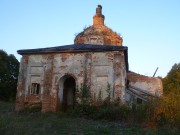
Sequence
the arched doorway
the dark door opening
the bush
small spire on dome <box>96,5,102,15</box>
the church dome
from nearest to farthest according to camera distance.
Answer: the bush, the arched doorway, the dark door opening, the church dome, small spire on dome <box>96,5,102,15</box>

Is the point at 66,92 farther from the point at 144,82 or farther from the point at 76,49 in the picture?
the point at 144,82

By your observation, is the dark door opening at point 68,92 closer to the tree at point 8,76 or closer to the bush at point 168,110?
the bush at point 168,110

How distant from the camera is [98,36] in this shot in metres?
27.8

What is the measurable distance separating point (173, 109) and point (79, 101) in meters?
6.96

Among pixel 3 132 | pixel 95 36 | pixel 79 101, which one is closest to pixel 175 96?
pixel 79 101

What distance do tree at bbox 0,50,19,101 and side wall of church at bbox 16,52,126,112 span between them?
18.7m

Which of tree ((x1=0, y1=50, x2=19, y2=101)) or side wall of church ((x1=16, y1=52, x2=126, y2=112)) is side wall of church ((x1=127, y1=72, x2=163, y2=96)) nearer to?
side wall of church ((x1=16, y1=52, x2=126, y2=112))

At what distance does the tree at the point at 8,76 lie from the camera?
132ft

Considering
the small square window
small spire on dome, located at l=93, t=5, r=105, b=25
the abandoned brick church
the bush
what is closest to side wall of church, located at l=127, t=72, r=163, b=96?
small spire on dome, located at l=93, t=5, r=105, b=25

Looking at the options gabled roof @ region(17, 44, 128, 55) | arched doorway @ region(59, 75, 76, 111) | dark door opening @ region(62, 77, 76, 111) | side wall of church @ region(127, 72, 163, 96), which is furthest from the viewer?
side wall of church @ region(127, 72, 163, 96)

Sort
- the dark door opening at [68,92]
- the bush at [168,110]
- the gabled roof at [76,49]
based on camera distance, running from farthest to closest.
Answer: the dark door opening at [68,92] < the gabled roof at [76,49] < the bush at [168,110]

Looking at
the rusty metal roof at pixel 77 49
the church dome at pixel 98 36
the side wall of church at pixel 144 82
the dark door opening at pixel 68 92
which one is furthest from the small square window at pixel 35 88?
the side wall of church at pixel 144 82

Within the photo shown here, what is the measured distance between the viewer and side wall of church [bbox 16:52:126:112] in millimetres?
19328

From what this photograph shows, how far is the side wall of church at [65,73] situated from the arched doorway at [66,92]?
362 mm
